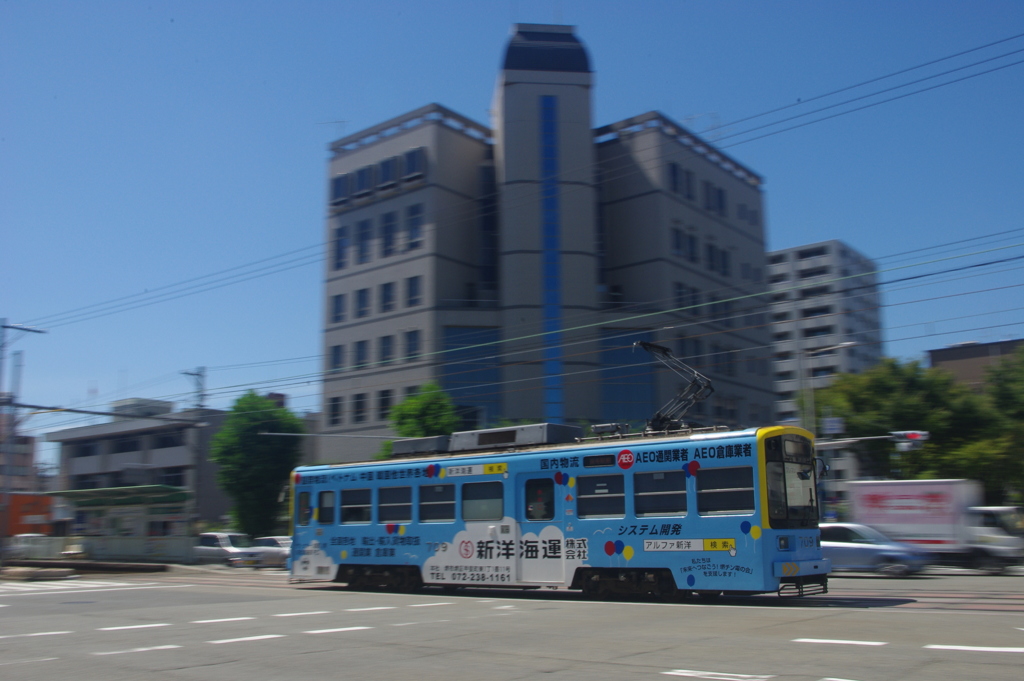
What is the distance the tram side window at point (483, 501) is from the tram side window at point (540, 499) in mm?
612

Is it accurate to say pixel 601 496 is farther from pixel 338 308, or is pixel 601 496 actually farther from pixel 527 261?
pixel 338 308

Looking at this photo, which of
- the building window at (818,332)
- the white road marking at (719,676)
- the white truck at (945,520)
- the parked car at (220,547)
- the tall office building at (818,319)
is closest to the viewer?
the white road marking at (719,676)

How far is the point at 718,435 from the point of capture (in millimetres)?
14203

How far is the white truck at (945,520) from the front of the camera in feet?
80.9

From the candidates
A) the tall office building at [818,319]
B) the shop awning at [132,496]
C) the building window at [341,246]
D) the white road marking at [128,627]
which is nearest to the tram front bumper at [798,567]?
the white road marking at [128,627]

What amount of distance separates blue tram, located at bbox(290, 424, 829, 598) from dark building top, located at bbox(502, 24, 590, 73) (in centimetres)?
3851

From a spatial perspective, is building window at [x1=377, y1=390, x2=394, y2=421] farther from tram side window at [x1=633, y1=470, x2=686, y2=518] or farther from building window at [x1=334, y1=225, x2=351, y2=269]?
tram side window at [x1=633, y1=470, x2=686, y2=518]

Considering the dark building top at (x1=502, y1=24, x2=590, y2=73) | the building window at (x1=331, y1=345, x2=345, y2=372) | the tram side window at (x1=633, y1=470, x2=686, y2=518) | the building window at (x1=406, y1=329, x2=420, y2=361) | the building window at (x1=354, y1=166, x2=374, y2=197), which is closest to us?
the tram side window at (x1=633, y1=470, x2=686, y2=518)

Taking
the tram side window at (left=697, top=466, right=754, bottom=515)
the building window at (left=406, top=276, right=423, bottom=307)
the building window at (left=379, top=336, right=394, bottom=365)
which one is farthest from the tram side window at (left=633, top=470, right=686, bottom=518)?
the building window at (left=379, top=336, right=394, bottom=365)

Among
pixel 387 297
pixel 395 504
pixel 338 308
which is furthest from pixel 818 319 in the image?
pixel 395 504

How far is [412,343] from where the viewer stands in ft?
171

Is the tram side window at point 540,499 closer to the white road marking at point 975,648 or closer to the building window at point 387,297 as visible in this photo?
the white road marking at point 975,648

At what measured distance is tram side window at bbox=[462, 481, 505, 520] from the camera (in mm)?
16828

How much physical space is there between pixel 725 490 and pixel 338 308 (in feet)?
151
